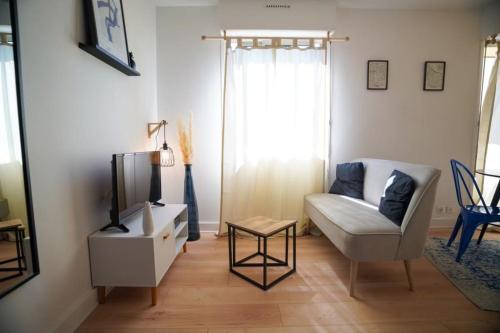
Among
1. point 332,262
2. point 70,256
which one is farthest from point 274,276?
point 70,256

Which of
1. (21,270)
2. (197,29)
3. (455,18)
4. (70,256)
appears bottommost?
(70,256)

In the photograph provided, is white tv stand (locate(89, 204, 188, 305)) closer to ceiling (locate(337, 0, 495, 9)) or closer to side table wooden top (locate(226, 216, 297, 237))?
side table wooden top (locate(226, 216, 297, 237))

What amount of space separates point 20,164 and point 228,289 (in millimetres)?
1455

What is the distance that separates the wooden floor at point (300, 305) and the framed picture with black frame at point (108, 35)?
1698mm

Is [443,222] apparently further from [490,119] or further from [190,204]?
[190,204]

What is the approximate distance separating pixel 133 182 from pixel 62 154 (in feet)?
1.68

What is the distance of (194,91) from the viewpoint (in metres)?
2.78

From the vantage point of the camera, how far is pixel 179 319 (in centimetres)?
146

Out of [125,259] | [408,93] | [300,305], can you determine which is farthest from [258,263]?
[408,93]

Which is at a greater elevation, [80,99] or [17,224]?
[80,99]

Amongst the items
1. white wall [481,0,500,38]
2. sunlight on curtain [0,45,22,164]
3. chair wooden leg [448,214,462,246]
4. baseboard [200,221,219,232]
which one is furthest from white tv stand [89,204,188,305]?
white wall [481,0,500,38]

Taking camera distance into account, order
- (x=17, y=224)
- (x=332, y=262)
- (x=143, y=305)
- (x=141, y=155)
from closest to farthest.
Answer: (x=17, y=224)
(x=143, y=305)
(x=141, y=155)
(x=332, y=262)

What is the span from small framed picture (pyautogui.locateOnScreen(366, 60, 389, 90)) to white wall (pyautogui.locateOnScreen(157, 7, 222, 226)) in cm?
180

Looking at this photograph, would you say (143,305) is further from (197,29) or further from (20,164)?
(197,29)
